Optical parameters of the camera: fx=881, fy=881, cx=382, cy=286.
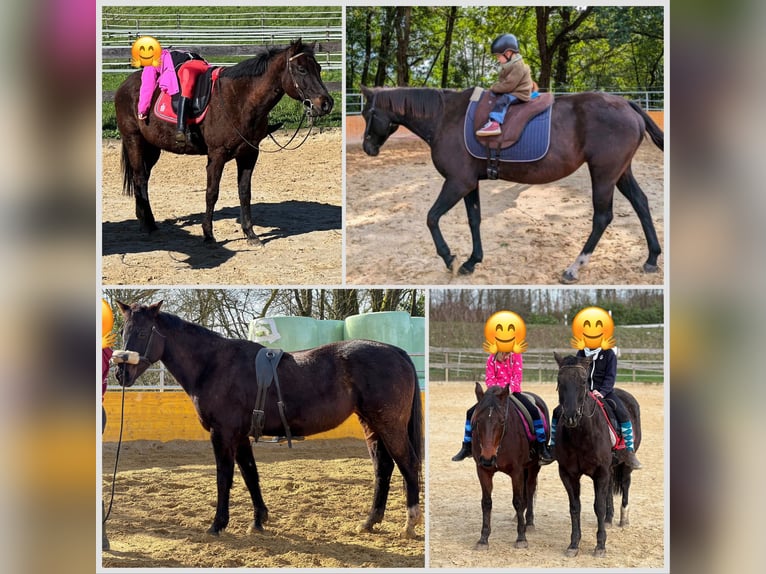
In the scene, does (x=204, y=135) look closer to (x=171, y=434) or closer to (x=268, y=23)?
(x=268, y=23)

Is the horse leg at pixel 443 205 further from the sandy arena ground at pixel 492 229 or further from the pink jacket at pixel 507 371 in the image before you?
the pink jacket at pixel 507 371

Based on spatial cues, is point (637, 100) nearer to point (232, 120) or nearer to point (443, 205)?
point (443, 205)

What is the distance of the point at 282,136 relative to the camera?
8688mm

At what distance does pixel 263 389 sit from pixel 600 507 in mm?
2713

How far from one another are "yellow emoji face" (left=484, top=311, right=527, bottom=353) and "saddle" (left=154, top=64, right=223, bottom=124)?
A: 9.66ft

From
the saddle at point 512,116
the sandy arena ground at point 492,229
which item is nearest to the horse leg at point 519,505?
the sandy arena ground at point 492,229

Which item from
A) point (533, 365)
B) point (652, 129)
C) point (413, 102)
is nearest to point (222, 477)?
point (413, 102)

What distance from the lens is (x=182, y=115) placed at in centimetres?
727

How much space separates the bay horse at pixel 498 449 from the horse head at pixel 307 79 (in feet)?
8.20

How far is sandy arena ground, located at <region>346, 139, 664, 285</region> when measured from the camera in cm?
733

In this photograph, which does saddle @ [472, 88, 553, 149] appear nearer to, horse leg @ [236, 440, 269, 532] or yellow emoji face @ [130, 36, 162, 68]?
yellow emoji face @ [130, 36, 162, 68]

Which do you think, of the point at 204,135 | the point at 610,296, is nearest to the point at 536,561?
Result: the point at 204,135
